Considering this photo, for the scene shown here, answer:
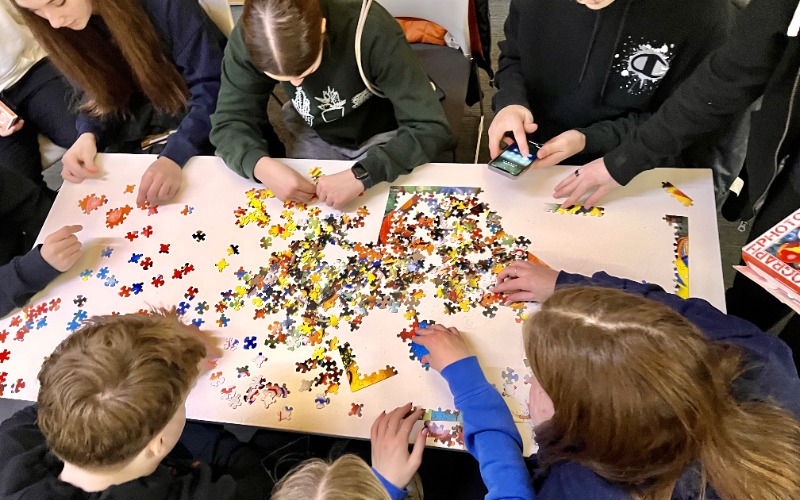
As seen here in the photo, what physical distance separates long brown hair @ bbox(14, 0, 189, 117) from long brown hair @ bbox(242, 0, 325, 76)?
1.97 ft

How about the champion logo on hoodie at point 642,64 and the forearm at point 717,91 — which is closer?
the forearm at point 717,91

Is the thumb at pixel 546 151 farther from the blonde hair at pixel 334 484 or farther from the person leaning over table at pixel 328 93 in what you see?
the blonde hair at pixel 334 484

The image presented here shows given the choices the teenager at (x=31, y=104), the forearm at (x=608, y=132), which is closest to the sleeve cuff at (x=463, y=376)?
the forearm at (x=608, y=132)

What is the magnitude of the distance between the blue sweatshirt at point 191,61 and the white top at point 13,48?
1.35 ft

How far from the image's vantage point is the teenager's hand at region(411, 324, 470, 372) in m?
1.13

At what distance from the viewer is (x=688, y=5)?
1366 millimetres

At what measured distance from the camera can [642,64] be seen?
1486 millimetres

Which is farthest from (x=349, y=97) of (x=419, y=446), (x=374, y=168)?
(x=419, y=446)

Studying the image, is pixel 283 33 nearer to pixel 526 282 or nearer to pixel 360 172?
pixel 360 172

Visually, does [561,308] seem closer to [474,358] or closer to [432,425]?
[474,358]

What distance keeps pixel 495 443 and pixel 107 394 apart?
73cm

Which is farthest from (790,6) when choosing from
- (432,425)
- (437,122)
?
(432,425)

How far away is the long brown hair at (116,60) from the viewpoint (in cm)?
170

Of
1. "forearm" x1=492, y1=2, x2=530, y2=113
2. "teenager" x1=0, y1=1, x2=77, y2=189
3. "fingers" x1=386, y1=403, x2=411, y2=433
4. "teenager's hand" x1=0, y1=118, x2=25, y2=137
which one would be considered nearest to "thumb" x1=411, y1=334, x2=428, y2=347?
Result: "fingers" x1=386, y1=403, x2=411, y2=433
